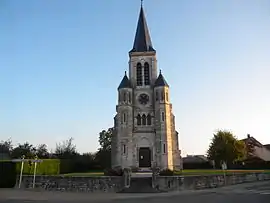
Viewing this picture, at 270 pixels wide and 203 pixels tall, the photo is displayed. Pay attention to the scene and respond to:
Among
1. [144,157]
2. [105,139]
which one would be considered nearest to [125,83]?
[144,157]

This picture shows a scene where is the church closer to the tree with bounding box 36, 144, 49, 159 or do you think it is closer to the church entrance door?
the church entrance door

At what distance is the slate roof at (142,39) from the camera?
4419cm

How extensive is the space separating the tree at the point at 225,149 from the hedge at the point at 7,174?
105 ft

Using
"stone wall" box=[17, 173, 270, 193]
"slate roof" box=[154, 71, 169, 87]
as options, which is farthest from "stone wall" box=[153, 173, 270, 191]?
"slate roof" box=[154, 71, 169, 87]

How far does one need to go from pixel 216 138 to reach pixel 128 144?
17.6 m

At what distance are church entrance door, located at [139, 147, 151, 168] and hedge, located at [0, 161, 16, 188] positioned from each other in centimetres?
1822

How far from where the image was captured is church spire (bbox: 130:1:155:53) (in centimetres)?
4421

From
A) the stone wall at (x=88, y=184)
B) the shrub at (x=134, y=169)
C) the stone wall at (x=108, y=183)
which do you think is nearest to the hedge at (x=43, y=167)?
A: the stone wall at (x=108, y=183)

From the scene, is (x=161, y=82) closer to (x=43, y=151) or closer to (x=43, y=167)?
(x=43, y=167)

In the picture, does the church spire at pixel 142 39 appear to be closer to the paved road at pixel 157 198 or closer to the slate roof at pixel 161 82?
the slate roof at pixel 161 82

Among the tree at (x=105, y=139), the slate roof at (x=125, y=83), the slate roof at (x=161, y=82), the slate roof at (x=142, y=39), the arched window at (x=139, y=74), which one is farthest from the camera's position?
the tree at (x=105, y=139)

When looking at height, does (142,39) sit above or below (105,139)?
above

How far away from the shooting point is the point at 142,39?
148 feet

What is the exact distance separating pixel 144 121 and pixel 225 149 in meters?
15.2
